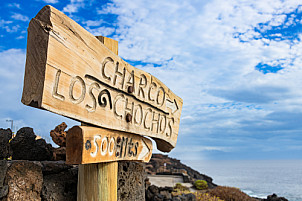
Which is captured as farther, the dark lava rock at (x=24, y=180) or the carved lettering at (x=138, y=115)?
the carved lettering at (x=138, y=115)

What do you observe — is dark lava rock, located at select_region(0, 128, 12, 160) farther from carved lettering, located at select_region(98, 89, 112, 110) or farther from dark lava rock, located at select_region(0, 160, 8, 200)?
carved lettering, located at select_region(98, 89, 112, 110)

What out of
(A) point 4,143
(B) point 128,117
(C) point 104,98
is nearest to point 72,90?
(C) point 104,98

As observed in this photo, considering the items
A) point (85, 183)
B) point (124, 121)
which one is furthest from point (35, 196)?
point (124, 121)

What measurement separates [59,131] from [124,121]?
5.00 feet

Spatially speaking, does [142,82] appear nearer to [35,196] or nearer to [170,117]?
[170,117]

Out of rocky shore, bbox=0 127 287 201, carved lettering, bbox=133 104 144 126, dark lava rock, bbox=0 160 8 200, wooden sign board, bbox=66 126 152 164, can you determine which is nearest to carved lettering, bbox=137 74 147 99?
carved lettering, bbox=133 104 144 126

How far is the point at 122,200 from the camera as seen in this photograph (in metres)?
3.74

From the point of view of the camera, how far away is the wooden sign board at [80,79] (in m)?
1.93

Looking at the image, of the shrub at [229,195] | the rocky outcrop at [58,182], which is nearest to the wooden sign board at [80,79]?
the rocky outcrop at [58,182]

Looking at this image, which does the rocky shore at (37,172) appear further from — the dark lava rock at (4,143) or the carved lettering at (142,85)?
the carved lettering at (142,85)

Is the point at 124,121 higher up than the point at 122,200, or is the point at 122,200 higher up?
the point at 124,121

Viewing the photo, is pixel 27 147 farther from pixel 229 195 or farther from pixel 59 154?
pixel 229 195

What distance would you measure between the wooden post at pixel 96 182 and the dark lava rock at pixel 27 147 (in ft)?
2.77

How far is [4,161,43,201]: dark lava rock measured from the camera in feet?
7.95
